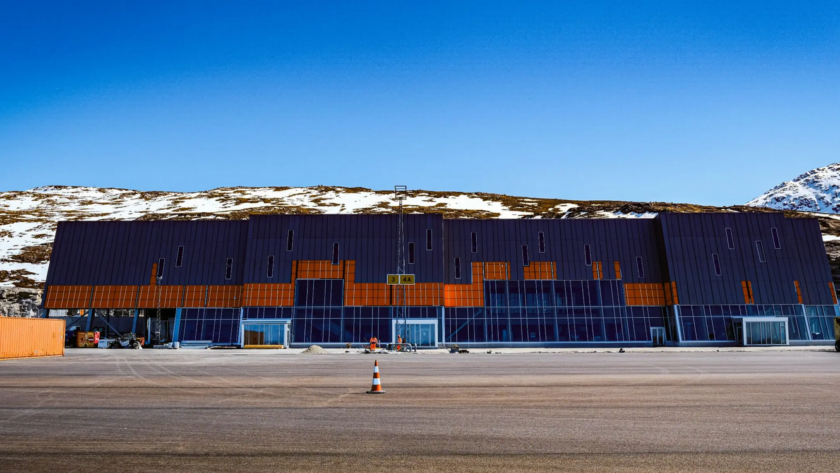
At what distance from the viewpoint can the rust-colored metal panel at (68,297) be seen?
227 feet

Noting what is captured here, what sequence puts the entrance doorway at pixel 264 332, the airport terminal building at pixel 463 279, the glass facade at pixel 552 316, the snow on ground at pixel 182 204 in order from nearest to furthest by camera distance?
the entrance doorway at pixel 264 332 < the airport terminal building at pixel 463 279 < the glass facade at pixel 552 316 < the snow on ground at pixel 182 204

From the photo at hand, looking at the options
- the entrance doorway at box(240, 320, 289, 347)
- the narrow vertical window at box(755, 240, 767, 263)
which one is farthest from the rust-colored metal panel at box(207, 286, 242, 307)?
the narrow vertical window at box(755, 240, 767, 263)

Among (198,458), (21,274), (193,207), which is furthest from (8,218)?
(198,458)

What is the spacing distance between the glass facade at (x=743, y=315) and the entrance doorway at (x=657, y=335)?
2.54 metres

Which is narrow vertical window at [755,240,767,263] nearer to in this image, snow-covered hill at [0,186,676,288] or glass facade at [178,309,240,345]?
snow-covered hill at [0,186,676,288]

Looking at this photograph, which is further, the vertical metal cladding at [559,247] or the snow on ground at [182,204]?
the snow on ground at [182,204]

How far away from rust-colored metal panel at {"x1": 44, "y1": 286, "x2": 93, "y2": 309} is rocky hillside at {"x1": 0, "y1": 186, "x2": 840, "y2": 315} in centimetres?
2240

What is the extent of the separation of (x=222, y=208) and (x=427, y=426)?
14639cm

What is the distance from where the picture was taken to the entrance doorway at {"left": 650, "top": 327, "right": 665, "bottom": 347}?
6625cm

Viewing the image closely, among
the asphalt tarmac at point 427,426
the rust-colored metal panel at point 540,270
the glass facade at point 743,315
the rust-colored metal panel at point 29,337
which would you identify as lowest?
the asphalt tarmac at point 427,426

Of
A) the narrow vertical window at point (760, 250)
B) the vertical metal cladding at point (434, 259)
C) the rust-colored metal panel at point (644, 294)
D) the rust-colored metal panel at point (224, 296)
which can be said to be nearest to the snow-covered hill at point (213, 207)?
the vertical metal cladding at point (434, 259)

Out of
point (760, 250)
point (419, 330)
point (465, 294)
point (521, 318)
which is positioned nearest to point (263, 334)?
point (419, 330)

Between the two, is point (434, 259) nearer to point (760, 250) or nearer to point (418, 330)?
point (418, 330)

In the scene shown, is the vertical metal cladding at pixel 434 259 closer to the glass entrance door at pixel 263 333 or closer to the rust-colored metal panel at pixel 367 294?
the rust-colored metal panel at pixel 367 294
